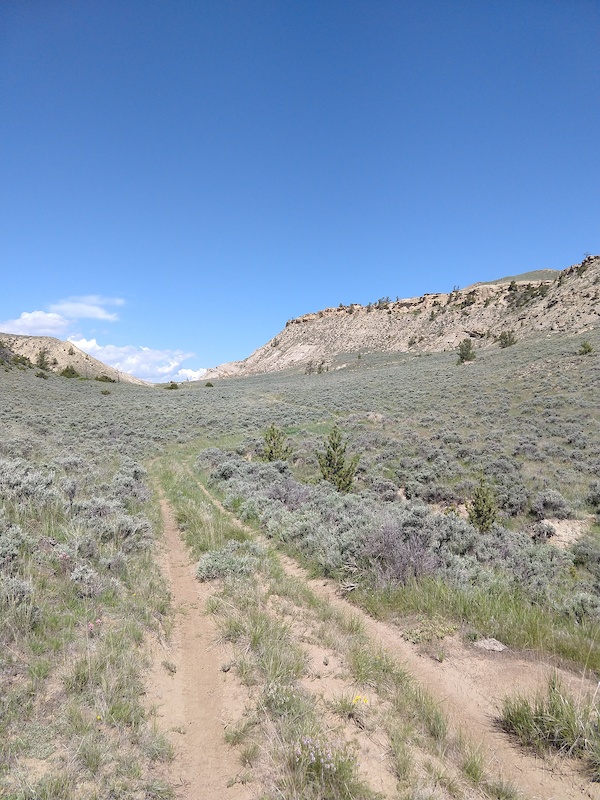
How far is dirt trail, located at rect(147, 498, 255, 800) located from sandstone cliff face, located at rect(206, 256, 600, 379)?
53.0 metres

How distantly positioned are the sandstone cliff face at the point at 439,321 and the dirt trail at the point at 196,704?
53.0 meters

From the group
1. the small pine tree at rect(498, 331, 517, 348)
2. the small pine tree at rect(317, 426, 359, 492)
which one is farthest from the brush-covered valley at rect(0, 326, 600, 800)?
the small pine tree at rect(498, 331, 517, 348)

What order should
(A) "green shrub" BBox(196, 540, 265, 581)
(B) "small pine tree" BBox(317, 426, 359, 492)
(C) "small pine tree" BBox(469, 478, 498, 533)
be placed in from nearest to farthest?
(A) "green shrub" BBox(196, 540, 265, 581)
(C) "small pine tree" BBox(469, 478, 498, 533)
(B) "small pine tree" BBox(317, 426, 359, 492)

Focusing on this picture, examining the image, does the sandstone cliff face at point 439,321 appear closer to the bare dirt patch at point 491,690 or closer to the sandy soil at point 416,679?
the bare dirt patch at point 491,690

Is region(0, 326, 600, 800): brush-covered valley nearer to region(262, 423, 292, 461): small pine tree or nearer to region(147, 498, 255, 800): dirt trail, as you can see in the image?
region(147, 498, 255, 800): dirt trail

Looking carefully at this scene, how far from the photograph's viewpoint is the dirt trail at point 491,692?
2.94 m

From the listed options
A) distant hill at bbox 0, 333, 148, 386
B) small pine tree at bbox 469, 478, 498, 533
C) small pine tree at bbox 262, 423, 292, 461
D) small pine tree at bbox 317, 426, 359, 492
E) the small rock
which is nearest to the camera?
the small rock

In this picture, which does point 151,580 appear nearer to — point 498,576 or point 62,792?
point 62,792

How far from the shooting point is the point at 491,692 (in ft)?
13.0

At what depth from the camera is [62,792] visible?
2553 millimetres

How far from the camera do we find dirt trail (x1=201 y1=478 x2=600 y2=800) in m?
2.94

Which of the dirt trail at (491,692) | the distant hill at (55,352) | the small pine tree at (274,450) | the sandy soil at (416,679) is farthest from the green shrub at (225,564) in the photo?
the distant hill at (55,352)

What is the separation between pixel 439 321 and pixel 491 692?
8220 centimetres

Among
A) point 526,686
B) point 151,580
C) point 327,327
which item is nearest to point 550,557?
point 526,686
